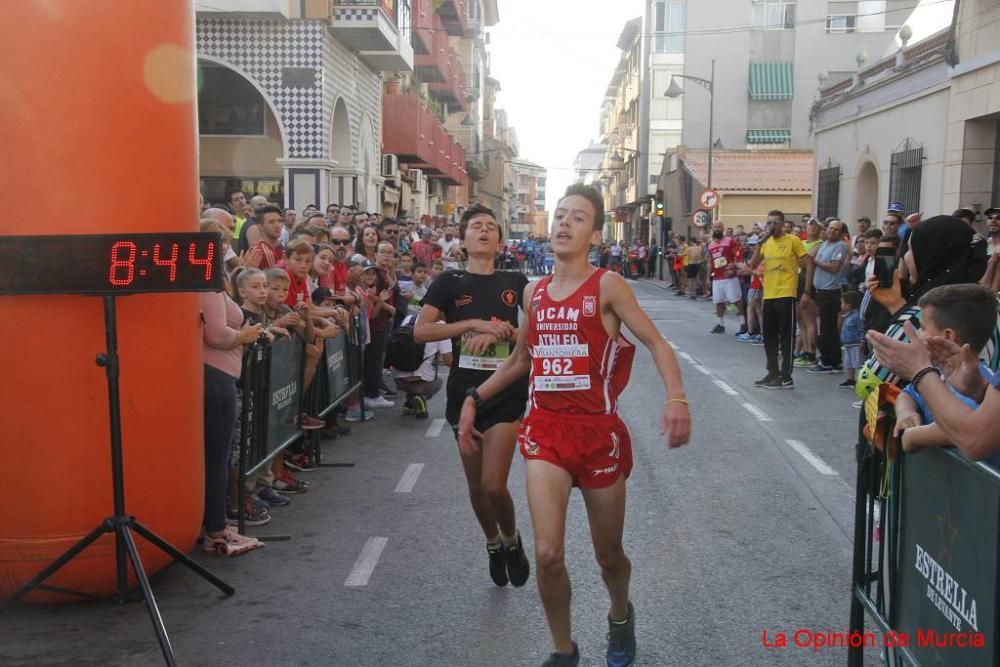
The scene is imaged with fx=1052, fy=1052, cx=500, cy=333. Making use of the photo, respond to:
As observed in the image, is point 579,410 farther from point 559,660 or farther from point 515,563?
point 515,563

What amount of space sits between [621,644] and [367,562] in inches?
79.5

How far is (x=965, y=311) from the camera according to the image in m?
3.45

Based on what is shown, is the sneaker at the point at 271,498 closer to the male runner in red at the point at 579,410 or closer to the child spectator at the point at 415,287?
the male runner in red at the point at 579,410

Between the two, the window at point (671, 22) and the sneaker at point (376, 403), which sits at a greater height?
the window at point (671, 22)

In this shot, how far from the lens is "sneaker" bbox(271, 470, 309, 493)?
770cm

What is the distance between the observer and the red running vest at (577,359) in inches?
168

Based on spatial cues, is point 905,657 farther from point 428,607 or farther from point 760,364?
point 760,364

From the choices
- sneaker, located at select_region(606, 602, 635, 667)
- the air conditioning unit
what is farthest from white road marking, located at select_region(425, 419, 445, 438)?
the air conditioning unit

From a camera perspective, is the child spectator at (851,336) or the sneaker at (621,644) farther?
the child spectator at (851,336)

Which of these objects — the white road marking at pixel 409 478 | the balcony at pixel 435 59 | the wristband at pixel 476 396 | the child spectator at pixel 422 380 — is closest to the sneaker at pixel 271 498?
the white road marking at pixel 409 478

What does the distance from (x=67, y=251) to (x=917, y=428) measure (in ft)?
12.0

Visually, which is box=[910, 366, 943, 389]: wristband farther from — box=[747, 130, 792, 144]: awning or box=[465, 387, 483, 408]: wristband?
box=[747, 130, 792, 144]: awning

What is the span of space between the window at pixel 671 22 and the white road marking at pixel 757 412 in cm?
5022

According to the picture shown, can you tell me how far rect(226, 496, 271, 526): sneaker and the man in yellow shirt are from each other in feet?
24.1
